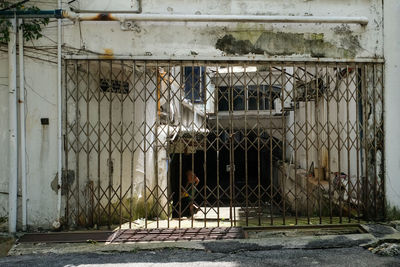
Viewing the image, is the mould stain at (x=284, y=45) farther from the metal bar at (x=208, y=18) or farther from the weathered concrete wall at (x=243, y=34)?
the metal bar at (x=208, y=18)

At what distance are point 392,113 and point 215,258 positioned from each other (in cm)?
397

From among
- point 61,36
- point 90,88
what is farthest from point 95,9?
point 90,88

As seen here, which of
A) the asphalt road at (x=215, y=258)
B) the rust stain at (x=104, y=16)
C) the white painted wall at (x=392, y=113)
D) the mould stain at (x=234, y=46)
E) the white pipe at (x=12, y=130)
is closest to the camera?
the asphalt road at (x=215, y=258)

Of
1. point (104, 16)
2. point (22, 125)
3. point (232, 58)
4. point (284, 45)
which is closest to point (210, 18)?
point (232, 58)

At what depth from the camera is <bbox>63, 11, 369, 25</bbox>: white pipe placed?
215 inches

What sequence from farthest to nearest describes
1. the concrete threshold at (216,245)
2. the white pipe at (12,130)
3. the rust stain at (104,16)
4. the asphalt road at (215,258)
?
the rust stain at (104,16)
the white pipe at (12,130)
the concrete threshold at (216,245)
the asphalt road at (215,258)

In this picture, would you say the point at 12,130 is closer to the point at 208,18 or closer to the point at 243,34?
the point at 208,18

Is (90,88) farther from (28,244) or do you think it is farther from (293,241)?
(293,241)

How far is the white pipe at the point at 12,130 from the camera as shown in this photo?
5.33 meters

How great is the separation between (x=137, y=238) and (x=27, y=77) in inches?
124

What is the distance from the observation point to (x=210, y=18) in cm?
556

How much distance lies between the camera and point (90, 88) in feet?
19.0

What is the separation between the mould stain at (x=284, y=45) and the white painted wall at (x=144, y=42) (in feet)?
0.17

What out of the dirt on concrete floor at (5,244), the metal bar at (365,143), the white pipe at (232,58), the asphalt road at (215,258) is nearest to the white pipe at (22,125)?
the dirt on concrete floor at (5,244)
